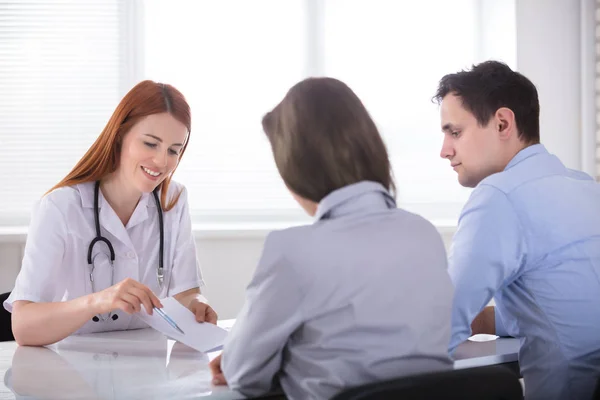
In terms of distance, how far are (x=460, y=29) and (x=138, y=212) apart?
8.96 ft

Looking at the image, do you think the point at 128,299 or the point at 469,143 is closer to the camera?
the point at 128,299

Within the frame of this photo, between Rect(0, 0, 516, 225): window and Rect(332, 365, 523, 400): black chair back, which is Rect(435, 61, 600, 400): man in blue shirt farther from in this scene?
Rect(0, 0, 516, 225): window

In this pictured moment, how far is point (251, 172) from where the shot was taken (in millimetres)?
3930

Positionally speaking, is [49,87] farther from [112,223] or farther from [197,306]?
[197,306]

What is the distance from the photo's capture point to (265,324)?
1.18 metres

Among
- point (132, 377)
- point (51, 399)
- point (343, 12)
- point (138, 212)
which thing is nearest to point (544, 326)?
point (132, 377)

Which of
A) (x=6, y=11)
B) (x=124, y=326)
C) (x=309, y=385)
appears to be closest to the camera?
(x=309, y=385)

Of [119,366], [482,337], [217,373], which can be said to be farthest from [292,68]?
[217,373]

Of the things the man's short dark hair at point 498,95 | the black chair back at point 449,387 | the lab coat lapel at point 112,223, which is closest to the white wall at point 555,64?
the man's short dark hair at point 498,95

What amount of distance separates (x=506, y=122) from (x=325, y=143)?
790 mm

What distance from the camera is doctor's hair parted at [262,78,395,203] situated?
122 centimetres

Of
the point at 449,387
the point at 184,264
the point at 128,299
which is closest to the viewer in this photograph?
the point at 449,387

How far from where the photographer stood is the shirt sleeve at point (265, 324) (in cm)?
114

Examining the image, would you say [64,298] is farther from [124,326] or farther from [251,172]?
[251,172]
